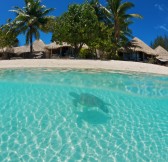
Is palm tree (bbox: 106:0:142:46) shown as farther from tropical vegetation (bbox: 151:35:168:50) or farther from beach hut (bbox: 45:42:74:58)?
tropical vegetation (bbox: 151:35:168:50)

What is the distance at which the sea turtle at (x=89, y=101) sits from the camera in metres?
9.46

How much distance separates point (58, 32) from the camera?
3044cm

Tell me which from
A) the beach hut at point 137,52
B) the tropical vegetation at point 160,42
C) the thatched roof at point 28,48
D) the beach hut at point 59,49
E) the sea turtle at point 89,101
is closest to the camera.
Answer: the sea turtle at point 89,101

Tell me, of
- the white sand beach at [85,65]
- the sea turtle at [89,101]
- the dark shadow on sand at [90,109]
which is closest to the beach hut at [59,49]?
the white sand beach at [85,65]

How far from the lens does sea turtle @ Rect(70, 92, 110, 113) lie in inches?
373

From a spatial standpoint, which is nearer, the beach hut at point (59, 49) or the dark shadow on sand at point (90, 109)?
the dark shadow on sand at point (90, 109)

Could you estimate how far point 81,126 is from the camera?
23.6 feet

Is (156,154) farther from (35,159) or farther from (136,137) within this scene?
(35,159)

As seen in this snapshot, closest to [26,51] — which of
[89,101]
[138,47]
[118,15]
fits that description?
[118,15]

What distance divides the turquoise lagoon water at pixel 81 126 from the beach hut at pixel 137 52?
25692 millimetres

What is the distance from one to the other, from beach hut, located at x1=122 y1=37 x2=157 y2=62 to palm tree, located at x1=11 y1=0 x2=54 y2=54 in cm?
1342

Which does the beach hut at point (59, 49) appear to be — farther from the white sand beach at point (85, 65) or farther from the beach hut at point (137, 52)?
the white sand beach at point (85, 65)

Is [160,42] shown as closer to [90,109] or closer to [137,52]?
[137,52]

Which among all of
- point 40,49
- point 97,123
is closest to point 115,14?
point 40,49
